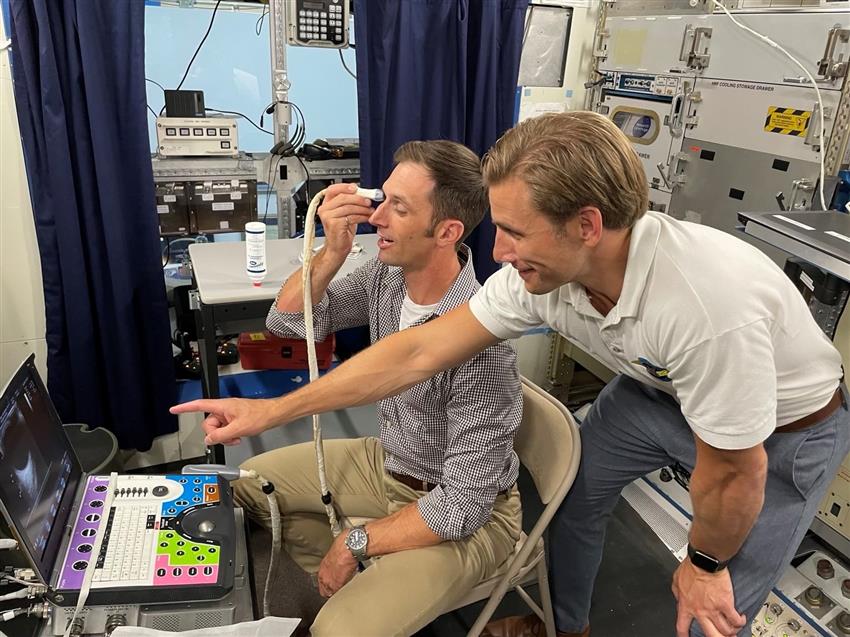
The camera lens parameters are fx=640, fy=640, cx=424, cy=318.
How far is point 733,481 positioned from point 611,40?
2.13 metres

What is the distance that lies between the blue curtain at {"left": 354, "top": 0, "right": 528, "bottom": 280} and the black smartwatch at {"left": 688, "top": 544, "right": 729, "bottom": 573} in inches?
69.3

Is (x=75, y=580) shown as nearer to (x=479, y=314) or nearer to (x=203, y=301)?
(x=479, y=314)

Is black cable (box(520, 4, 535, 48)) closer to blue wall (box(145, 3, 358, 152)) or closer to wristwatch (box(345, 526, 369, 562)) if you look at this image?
blue wall (box(145, 3, 358, 152))

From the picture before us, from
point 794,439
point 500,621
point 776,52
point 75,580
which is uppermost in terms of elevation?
point 776,52

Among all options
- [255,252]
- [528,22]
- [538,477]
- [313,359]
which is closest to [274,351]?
[255,252]

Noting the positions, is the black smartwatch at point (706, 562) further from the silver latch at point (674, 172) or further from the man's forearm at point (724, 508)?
the silver latch at point (674, 172)

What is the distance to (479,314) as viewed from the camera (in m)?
1.29

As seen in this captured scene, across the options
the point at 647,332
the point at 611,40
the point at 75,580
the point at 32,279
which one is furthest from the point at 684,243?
the point at 32,279

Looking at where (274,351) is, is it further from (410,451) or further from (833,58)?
(833,58)

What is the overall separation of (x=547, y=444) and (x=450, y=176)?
0.64m

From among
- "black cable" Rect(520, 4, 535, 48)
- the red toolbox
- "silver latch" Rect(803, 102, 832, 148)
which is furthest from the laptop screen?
"black cable" Rect(520, 4, 535, 48)

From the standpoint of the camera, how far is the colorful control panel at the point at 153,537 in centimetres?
97

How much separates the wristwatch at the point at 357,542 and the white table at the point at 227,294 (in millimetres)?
836

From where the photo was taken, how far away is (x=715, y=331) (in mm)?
1009
